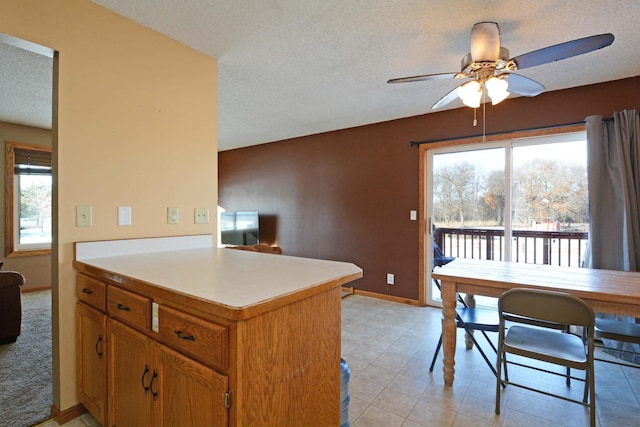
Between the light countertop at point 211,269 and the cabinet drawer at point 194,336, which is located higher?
the light countertop at point 211,269

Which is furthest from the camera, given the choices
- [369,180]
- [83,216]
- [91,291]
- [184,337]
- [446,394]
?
[369,180]

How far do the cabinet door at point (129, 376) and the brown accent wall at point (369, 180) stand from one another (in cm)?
320

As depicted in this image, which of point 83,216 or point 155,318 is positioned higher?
point 83,216

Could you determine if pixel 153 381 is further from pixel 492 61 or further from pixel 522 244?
pixel 522 244

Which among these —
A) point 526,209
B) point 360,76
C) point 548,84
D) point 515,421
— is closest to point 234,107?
point 360,76

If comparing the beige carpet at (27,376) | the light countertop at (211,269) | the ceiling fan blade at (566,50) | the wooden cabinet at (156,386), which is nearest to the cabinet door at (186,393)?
the wooden cabinet at (156,386)

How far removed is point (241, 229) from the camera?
5.12 meters

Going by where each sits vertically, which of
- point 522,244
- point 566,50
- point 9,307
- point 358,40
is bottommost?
point 9,307

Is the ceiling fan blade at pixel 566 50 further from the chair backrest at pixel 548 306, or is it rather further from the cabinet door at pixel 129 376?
the cabinet door at pixel 129 376

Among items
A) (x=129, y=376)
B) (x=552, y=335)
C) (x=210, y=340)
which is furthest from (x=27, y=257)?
(x=552, y=335)

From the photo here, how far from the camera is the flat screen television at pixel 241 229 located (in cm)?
506

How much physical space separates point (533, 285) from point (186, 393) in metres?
1.90

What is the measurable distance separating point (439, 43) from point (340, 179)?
250cm

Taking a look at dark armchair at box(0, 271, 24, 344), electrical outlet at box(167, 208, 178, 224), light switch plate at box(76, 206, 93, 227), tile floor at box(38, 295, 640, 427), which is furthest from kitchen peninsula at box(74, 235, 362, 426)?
dark armchair at box(0, 271, 24, 344)
